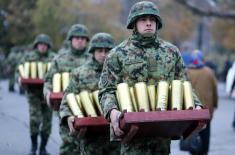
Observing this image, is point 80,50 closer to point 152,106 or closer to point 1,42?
Answer: point 152,106

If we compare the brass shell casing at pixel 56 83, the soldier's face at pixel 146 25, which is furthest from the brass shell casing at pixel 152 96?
the brass shell casing at pixel 56 83

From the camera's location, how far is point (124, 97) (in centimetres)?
507

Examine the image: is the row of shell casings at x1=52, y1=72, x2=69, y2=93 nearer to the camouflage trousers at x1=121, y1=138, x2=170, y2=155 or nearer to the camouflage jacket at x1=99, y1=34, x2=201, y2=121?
the camouflage jacket at x1=99, y1=34, x2=201, y2=121

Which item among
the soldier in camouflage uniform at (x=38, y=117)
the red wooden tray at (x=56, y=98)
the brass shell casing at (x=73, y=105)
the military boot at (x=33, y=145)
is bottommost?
the military boot at (x=33, y=145)

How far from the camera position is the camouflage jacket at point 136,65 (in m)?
5.31

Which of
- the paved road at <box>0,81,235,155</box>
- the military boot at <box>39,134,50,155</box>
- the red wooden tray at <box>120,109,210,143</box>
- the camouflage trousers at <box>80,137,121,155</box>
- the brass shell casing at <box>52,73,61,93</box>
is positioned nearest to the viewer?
the red wooden tray at <box>120,109,210,143</box>

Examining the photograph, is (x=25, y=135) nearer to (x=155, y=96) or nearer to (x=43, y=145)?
(x=43, y=145)

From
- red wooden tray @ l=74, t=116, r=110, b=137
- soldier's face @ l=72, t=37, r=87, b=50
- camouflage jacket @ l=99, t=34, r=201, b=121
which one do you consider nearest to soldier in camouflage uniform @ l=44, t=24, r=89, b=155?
soldier's face @ l=72, t=37, r=87, b=50

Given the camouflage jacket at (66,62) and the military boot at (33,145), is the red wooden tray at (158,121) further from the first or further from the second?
the military boot at (33,145)

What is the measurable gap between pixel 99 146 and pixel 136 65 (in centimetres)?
169

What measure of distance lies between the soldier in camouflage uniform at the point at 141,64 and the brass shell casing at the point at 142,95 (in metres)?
0.16

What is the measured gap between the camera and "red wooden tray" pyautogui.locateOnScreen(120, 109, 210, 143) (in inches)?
189

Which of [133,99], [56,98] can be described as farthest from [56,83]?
[133,99]

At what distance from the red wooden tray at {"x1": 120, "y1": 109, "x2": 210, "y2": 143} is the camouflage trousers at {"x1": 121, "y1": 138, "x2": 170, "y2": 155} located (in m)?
0.14
